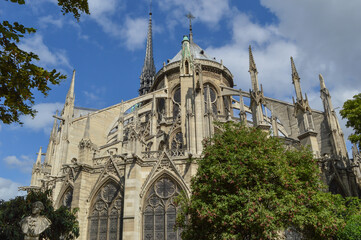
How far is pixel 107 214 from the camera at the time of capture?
55.1 feet

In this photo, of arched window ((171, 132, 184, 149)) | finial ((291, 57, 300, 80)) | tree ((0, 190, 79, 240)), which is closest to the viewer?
tree ((0, 190, 79, 240))

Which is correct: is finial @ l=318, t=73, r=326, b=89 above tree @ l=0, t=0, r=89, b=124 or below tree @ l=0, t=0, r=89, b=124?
above

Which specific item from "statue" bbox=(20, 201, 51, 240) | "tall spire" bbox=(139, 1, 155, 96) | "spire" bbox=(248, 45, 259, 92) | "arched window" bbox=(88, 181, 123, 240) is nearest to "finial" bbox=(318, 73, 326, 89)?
"spire" bbox=(248, 45, 259, 92)

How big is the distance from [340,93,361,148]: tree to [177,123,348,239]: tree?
15.2 feet

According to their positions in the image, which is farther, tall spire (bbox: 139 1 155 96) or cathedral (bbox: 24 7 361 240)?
tall spire (bbox: 139 1 155 96)

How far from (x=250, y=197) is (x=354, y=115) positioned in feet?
29.5

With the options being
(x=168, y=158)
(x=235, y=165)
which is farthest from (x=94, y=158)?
(x=235, y=165)

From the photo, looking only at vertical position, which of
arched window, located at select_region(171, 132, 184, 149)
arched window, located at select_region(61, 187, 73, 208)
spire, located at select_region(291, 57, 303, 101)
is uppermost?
spire, located at select_region(291, 57, 303, 101)

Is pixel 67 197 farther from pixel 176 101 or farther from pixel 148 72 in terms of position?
pixel 148 72

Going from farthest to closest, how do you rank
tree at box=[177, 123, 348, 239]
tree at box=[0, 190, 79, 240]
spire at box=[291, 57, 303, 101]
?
spire at box=[291, 57, 303, 101], tree at box=[0, 190, 79, 240], tree at box=[177, 123, 348, 239]

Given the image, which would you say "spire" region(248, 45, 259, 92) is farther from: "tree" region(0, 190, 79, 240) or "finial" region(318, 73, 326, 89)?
"tree" region(0, 190, 79, 240)

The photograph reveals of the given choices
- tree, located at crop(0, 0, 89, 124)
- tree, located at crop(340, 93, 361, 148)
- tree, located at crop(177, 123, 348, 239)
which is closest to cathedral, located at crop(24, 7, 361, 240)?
tree, located at crop(177, 123, 348, 239)

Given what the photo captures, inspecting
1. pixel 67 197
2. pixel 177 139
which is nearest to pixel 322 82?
pixel 177 139

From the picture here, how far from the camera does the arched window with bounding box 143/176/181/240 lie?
620 inches
